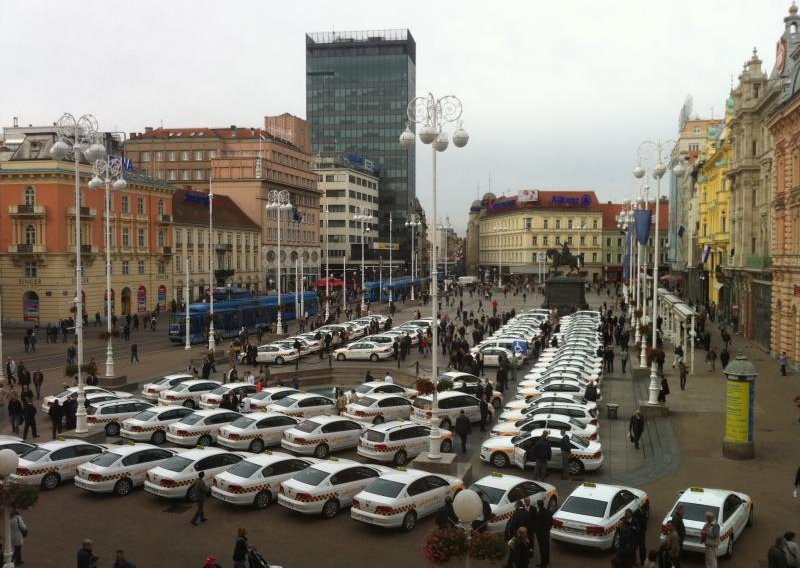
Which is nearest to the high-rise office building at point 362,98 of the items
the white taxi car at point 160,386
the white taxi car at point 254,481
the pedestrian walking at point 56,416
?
the white taxi car at point 160,386

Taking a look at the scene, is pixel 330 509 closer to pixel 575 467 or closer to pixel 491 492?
pixel 491 492

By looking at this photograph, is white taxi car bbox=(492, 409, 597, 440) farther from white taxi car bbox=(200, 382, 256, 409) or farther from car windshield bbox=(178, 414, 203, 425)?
white taxi car bbox=(200, 382, 256, 409)

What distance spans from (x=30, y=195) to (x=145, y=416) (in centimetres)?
4395

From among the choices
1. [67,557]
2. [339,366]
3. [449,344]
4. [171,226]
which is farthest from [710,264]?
[67,557]

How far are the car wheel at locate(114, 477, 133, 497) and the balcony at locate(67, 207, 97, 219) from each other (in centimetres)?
4827

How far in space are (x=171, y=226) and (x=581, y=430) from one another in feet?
203

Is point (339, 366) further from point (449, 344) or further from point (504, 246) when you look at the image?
point (504, 246)

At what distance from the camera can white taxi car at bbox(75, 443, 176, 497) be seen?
1962 centimetres

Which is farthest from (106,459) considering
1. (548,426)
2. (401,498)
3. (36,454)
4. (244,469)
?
(548,426)

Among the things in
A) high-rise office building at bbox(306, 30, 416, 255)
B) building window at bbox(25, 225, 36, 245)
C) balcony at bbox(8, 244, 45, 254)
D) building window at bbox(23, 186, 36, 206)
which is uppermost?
high-rise office building at bbox(306, 30, 416, 255)

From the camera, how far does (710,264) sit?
76625 millimetres

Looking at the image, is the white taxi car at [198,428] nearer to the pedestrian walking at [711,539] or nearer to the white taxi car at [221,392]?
the white taxi car at [221,392]

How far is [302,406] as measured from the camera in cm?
2834

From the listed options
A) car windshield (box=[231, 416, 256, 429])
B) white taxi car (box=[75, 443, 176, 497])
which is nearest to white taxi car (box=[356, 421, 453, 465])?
car windshield (box=[231, 416, 256, 429])
